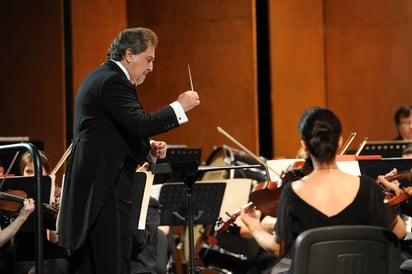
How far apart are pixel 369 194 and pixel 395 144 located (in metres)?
2.92

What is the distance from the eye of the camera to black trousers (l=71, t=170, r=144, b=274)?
328cm

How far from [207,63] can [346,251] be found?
5.24 meters

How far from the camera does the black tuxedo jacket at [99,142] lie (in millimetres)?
3268

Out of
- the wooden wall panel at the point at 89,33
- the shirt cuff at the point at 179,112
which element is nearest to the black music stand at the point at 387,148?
the shirt cuff at the point at 179,112

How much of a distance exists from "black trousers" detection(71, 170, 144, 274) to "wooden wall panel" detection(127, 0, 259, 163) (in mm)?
4412

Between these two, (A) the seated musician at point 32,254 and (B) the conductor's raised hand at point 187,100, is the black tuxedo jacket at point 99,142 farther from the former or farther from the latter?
(A) the seated musician at point 32,254

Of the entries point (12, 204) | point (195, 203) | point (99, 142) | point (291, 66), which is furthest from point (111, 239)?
point (291, 66)

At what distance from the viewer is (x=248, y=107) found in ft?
25.5

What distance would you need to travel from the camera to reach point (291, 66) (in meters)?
7.98

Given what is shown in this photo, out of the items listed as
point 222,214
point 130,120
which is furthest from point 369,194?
point 222,214

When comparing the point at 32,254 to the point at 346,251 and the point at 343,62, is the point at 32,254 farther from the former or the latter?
the point at 343,62

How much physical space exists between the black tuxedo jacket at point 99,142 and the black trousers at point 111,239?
0.04m

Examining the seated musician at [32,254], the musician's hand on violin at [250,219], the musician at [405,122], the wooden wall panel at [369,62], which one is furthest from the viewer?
the wooden wall panel at [369,62]

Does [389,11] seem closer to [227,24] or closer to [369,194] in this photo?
[227,24]
